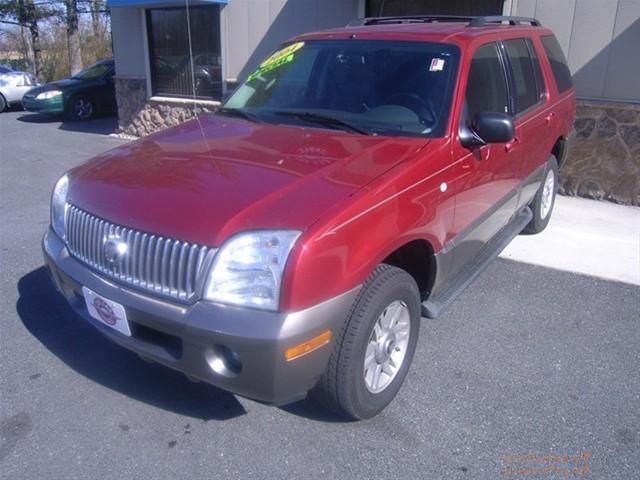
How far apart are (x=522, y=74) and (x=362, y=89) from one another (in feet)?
5.37

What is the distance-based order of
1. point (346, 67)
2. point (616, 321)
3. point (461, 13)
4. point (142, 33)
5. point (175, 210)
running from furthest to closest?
point (142, 33), point (461, 13), point (616, 321), point (346, 67), point (175, 210)

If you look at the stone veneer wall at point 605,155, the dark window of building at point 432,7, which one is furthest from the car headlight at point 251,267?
the dark window of building at point 432,7

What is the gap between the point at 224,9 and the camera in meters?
9.95

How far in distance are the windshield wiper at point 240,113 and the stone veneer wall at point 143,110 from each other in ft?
22.5

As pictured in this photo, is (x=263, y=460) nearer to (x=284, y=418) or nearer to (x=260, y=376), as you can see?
(x=284, y=418)

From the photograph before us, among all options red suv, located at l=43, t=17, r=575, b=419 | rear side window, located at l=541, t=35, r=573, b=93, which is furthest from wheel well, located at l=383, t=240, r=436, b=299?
rear side window, located at l=541, t=35, r=573, b=93

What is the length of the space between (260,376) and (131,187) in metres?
1.17

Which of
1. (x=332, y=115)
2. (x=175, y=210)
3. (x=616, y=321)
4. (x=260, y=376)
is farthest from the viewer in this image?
(x=616, y=321)

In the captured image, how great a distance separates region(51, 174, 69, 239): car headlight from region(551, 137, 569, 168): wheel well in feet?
14.7

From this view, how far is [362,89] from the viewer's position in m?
3.63

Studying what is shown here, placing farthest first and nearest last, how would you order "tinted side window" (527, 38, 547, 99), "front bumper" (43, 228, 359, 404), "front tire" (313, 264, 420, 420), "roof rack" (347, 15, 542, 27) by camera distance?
"tinted side window" (527, 38, 547, 99) → "roof rack" (347, 15, 542, 27) → "front tire" (313, 264, 420, 420) → "front bumper" (43, 228, 359, 404)

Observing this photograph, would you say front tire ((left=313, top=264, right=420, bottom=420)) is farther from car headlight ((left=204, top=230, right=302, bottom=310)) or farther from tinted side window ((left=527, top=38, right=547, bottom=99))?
tinted side window ((left=527, top=38, right=547, bottom=99))

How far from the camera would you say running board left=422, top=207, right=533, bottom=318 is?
331cm

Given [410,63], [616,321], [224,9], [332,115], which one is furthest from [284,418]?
[224,9]
